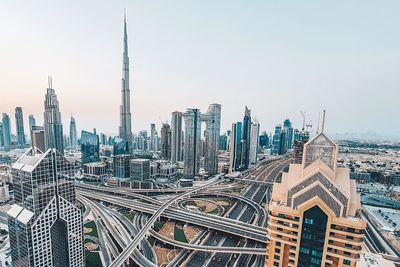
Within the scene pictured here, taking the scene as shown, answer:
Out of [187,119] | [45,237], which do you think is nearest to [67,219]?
[45,237]

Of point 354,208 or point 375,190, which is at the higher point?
point 354,208

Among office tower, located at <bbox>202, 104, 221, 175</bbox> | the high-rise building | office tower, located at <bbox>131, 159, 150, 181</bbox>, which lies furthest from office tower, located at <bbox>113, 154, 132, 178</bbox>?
office tower, located at <bbox>202, 104, 221, 175</bbox>

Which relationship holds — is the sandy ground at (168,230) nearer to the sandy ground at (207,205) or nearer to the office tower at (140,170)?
the sandy ground at (207,205)

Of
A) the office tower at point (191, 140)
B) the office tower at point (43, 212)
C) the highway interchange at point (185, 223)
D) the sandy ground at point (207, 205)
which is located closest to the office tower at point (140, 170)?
the highway interchange at point (185, 223)

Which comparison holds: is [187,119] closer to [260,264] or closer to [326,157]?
[260,264]

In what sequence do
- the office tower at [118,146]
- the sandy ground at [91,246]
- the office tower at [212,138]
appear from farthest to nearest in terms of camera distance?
the office tower at [212,138], the office tower at [118,146], the sandy ground at [91,246]

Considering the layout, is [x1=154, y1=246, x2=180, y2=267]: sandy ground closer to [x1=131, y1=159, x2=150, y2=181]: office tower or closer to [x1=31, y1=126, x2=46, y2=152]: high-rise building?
[x1=131, y1=159, x2=150, y2=181]: office tower
